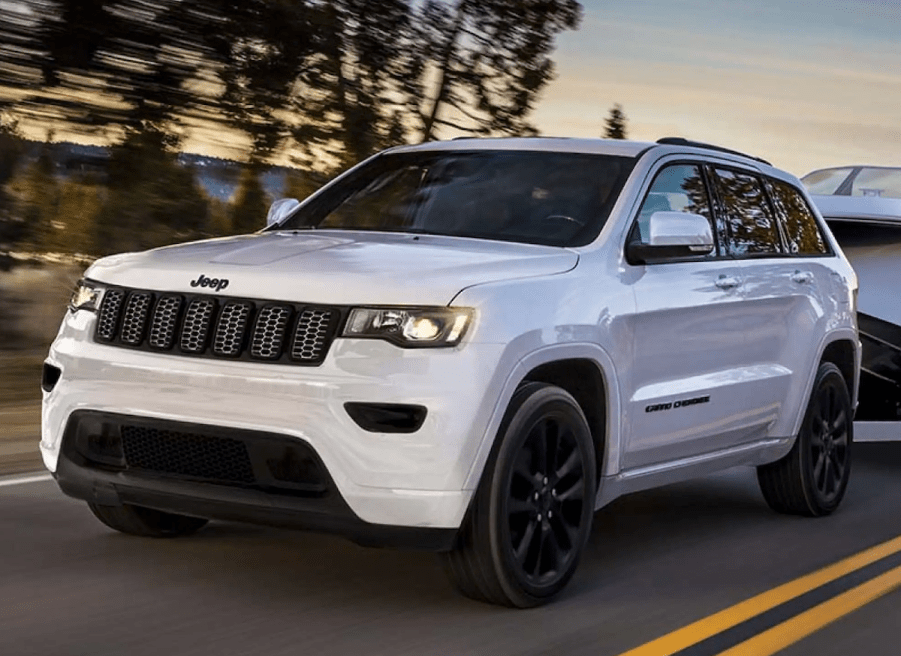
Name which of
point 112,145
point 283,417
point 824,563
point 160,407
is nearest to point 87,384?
point 160,407

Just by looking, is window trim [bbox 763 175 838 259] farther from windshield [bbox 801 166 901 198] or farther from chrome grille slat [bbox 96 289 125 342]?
chrome grille slat [bbox 96 289 125 342]

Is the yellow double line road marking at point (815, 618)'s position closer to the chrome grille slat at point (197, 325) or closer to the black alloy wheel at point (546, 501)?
the black alloy wheel at point (546, 501)

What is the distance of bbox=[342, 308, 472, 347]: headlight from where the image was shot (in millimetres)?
5918

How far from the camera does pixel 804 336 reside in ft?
28.4

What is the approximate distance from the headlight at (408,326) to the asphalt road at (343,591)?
3.21 feet

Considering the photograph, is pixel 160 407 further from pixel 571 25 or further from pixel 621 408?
pixel 571 25

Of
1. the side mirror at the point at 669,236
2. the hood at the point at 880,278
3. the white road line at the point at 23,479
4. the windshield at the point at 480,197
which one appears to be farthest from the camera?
the hood at the point at 880,278

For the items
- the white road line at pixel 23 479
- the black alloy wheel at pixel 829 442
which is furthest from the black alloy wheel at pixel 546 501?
the white road line at pixel 23 479

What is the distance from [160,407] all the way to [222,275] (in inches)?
20.1

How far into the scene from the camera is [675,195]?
7.79 m

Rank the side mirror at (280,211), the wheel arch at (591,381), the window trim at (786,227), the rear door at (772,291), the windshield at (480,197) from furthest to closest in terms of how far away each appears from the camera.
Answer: the window trim at (786,227) → the rear door at (772,291) → the side mirror at (280,211) → the windshield at (480,197) → the wheel arch at (591,381)

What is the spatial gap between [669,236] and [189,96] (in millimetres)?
7679

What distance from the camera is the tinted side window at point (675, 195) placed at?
742cm

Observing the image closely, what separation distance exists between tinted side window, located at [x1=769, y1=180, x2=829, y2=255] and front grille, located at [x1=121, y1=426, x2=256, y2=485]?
12.5 feet
